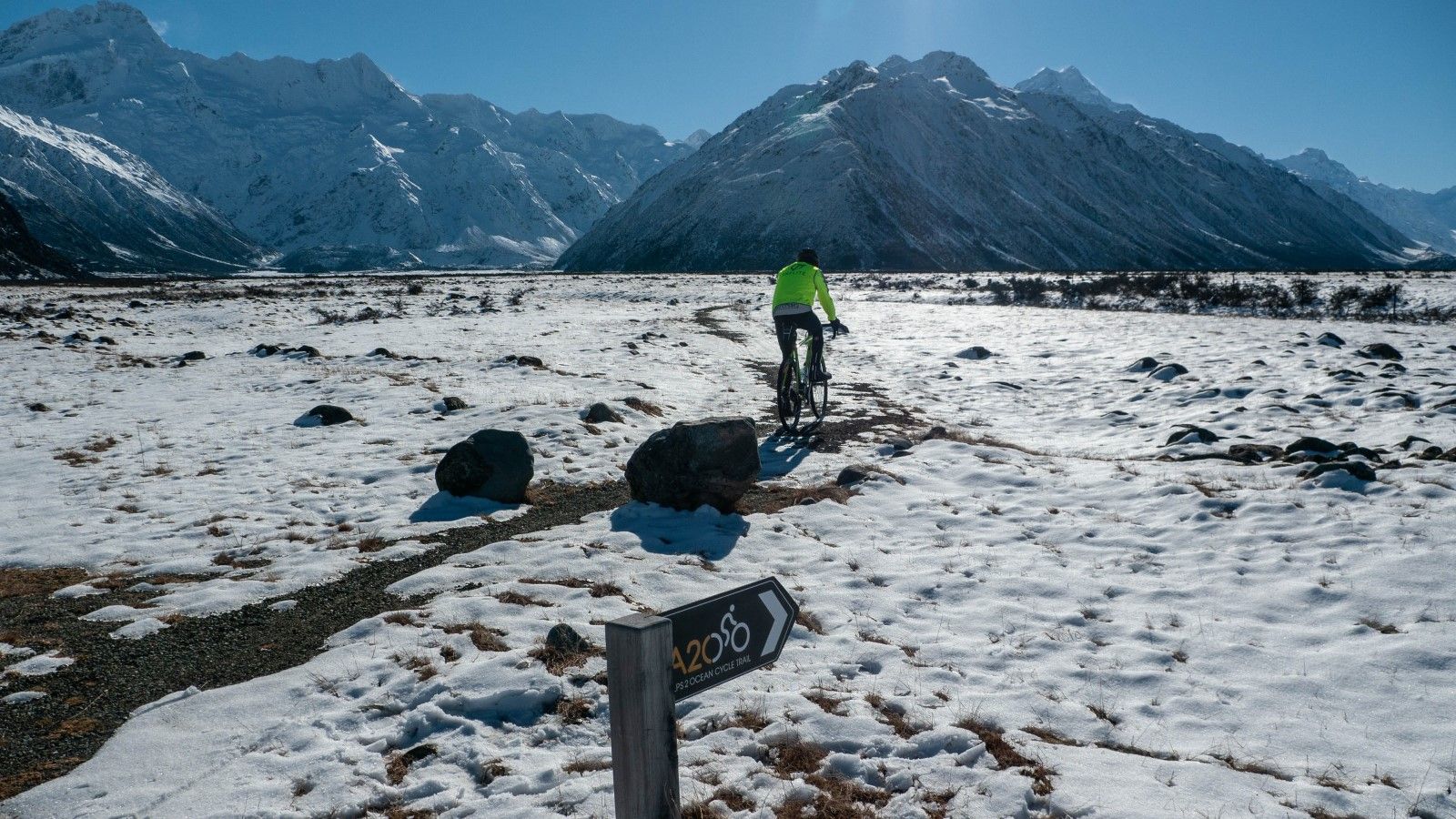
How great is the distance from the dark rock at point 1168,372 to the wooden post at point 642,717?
19367 millimetres

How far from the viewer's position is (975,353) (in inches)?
993

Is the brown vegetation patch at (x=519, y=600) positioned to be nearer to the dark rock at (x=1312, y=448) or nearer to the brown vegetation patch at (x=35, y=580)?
the brown vegetation patch at (x=35, y=580)

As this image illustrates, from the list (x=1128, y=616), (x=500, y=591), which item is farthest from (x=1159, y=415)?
(x=500, y=591)

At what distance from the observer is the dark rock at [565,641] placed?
20.6 feet

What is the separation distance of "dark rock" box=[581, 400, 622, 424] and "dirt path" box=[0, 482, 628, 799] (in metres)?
6.26

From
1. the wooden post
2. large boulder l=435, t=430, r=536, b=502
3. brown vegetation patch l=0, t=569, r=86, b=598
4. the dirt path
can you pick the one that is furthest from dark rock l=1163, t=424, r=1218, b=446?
brown vegetation patch l=0, t=569, r=86, b=598

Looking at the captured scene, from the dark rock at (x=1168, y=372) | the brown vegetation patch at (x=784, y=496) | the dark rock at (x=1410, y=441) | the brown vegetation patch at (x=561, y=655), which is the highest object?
the dark rock at (x=1168, y=372)

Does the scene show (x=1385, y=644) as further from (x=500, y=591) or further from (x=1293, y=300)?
(x=1293, y=300)

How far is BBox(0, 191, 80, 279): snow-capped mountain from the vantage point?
299 feet

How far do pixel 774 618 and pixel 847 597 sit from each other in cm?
436

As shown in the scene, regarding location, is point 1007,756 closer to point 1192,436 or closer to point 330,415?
point 1192,436

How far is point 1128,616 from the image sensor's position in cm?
697

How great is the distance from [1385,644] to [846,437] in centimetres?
901

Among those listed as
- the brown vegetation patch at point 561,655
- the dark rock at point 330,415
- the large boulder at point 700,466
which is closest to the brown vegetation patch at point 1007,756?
the brown vegetation patch at point 561,655
